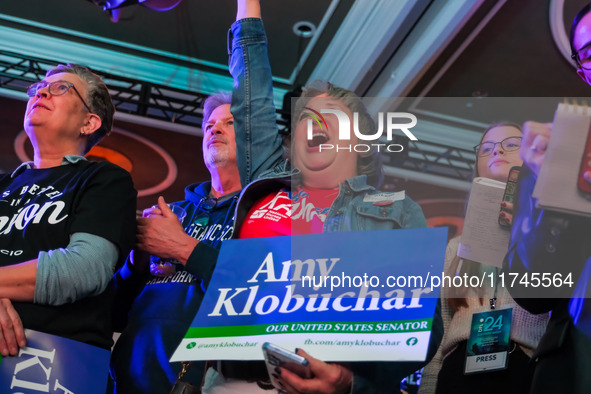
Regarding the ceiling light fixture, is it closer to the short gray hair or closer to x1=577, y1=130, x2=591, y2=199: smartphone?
the short gray hair

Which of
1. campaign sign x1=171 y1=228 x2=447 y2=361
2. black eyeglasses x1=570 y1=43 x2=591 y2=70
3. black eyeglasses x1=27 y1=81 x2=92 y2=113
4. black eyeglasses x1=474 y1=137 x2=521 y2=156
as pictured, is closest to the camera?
campaign sign x1=171 y1=228 x2=447 y2=361

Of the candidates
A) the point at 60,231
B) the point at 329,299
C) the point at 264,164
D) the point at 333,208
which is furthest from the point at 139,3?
the point at 329,299

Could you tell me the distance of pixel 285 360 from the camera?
34.4 inches

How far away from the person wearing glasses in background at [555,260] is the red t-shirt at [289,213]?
369 millimetres

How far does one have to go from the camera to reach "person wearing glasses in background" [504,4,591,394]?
122 cm

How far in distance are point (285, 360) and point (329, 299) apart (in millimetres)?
→ 112

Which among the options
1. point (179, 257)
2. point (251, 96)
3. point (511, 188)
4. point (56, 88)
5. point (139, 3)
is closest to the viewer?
point (511, 188)

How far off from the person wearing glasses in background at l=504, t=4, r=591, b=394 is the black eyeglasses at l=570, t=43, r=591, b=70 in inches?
16.3

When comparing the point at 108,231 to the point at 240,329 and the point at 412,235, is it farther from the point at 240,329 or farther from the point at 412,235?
the point at 412,235

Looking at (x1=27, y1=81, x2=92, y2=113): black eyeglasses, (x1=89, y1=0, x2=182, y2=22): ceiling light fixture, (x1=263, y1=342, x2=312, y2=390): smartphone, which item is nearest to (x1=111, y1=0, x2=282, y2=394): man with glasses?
(x1=89, y1=0, x2=182, y2=22): ceiling light fixture

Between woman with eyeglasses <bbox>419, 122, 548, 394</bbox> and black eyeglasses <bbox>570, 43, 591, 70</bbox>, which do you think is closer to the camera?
woman with eyeglasses <bbox>419, 122, 548, 394</bbox>

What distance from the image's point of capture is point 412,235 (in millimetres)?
957

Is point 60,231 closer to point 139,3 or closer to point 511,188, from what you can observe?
point 139,3

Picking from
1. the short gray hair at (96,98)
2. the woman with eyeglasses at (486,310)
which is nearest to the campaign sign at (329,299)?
the woman with eyeglasses at (486,310)
